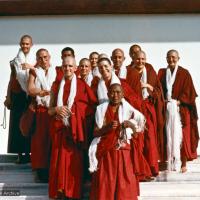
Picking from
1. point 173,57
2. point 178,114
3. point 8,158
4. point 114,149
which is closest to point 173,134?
point 178,114

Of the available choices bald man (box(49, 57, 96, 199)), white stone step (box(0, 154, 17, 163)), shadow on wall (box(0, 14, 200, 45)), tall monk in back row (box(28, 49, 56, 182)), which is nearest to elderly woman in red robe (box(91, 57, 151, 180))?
bald man (box(49, 57, 96, 199))

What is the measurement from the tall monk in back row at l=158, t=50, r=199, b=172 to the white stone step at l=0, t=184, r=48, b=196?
1.38m

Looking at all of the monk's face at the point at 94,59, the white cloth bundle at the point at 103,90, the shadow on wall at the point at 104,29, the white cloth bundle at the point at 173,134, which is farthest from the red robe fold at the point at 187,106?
the shadow on wall at the point at 104,29

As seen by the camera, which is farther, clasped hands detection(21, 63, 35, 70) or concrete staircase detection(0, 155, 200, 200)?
clasped hands detection(21, 63, 35, 70)

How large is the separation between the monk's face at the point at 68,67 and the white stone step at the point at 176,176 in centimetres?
144

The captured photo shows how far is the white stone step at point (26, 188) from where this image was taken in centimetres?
770

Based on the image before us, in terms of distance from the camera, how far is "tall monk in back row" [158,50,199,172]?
814 centimetres

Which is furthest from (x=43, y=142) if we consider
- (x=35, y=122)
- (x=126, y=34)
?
(x=126, y=34)

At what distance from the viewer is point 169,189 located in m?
7.65

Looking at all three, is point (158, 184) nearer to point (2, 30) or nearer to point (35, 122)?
point (35, 122)

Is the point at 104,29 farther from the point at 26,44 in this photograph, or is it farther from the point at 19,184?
the point at 19,184

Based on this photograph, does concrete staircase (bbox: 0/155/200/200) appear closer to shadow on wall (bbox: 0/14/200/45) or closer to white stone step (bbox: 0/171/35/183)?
white stone step (bbox: 0/171/35/183)

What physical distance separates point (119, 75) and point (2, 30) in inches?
151

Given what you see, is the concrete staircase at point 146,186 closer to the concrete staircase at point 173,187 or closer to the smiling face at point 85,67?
the concrete staircase at point 173,187
